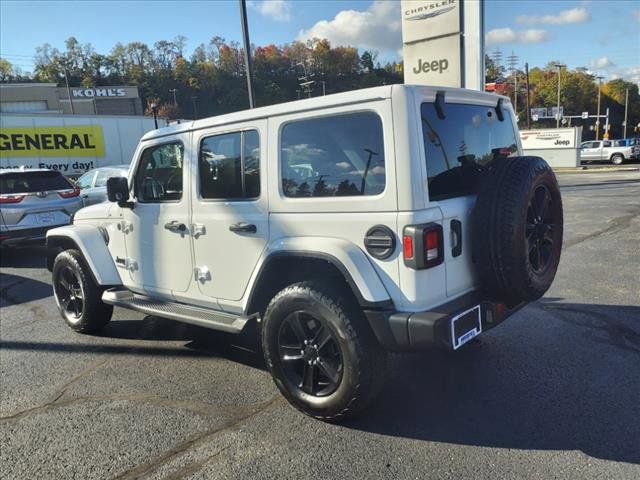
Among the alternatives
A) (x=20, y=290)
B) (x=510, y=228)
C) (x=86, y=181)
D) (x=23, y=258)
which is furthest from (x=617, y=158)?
(x=510, y=228)

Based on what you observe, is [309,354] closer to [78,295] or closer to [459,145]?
[459,145]

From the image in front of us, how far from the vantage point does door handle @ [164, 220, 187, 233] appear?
3.99 m

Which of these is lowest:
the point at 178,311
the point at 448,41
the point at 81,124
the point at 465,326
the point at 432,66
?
the point at 178,311

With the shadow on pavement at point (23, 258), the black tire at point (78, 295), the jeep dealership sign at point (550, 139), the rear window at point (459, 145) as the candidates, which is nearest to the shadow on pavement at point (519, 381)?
the black tire at point (78, 295)

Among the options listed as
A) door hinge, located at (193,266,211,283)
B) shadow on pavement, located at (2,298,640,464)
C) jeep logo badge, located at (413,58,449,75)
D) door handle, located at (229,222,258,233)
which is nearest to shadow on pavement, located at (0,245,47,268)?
shadow on pavement, located at (2,298,640,464)

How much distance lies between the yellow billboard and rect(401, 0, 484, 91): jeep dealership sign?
18.4 metres

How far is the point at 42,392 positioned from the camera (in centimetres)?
393

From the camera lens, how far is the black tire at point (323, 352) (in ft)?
9.77

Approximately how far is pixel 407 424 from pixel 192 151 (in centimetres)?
250

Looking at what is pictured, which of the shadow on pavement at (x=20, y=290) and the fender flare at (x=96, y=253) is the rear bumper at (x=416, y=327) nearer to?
the fender flare at (x=96, y=253)

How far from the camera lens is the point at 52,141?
80.1 feet

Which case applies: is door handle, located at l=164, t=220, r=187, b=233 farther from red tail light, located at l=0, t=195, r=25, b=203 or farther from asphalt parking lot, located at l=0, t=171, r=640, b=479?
red tail light, located at l=0, t=195, r=25, b=203

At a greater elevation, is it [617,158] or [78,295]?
[78,295]

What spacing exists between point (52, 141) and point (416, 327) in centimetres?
2593
